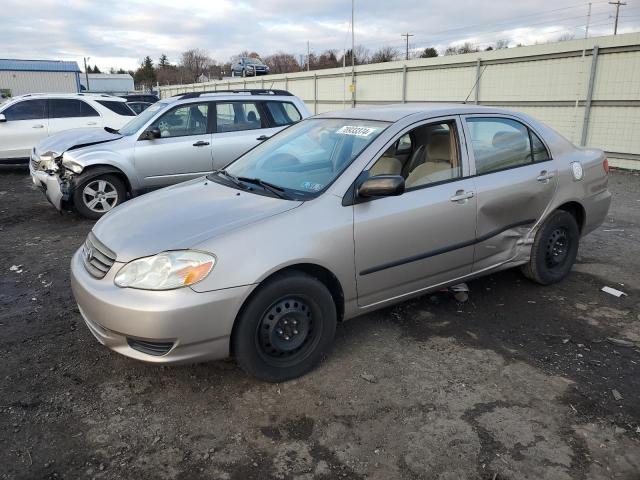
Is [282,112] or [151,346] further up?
[282,112]

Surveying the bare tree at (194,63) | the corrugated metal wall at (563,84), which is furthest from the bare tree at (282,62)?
the corrugated metal wall at (563,84)

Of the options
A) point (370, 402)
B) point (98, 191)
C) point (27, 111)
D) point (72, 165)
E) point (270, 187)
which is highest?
point (27, 111)

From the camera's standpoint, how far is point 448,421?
9.29 ft

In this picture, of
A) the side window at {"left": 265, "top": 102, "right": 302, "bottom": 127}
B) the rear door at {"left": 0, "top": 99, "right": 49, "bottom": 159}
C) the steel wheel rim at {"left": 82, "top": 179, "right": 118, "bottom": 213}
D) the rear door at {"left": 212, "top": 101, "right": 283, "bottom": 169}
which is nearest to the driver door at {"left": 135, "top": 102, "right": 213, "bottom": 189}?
the rear door at {"left": 212, "top": 101, "right": 283, "bottom": 169}

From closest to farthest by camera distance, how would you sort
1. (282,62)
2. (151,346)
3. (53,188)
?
(151,346) < (53,188) < (282,62)

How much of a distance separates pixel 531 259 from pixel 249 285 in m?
2.83

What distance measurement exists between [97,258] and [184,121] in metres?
4.86

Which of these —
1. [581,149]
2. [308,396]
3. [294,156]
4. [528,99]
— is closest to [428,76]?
[528,99]

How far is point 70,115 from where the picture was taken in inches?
462

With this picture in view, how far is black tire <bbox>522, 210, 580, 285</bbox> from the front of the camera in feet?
14.7

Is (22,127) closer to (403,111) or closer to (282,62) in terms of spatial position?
(403,111)

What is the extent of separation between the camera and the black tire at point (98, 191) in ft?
23.3

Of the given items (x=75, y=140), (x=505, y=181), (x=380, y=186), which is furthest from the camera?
(x=75, y=140)

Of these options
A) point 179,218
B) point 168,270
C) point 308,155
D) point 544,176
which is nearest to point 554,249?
point 544,176
